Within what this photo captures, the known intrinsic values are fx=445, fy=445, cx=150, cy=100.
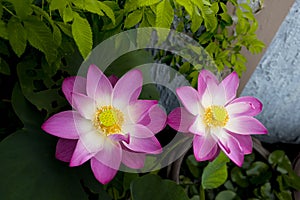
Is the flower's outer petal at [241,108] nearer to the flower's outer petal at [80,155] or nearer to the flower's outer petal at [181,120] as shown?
the flower's outer petal at [181,120]

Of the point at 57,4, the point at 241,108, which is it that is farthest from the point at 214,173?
the point at 57,4

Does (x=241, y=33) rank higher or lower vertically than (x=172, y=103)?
higher

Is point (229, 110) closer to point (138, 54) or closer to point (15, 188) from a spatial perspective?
point (138, 54)

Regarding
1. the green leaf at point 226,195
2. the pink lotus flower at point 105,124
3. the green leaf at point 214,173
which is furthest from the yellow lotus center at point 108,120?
the green leaf at point 226,195

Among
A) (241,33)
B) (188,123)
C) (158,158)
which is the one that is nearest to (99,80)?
(188,123)

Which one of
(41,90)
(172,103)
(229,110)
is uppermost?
(229,110)
